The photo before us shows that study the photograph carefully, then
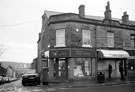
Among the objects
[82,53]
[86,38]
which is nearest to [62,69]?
[82,53]

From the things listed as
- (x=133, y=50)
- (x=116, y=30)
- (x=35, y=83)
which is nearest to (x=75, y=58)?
(x=35, y=83)

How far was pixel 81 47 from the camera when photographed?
21.5m

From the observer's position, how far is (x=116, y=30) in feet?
79.7

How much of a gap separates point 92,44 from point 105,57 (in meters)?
2.27

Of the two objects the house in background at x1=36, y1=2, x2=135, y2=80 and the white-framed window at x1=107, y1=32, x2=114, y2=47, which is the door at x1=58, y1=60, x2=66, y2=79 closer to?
the house in background at x1=36, y1=2, x2=135, y2=80

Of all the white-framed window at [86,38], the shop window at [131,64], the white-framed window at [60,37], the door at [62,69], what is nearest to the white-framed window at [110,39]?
the white-framed window at [86,38]

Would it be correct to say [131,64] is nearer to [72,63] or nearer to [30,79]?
[72,63]

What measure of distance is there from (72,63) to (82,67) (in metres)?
1.72

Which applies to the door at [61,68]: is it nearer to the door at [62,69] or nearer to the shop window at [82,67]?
the door at [62,69]

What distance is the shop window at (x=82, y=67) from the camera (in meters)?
21.3

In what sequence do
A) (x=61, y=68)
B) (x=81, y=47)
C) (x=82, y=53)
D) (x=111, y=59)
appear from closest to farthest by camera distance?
(x=82, y=53) < (x=61, y=68) < (x=81, y=47) < (x=111, y=59)

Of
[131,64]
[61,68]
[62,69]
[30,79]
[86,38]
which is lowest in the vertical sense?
[30,79]

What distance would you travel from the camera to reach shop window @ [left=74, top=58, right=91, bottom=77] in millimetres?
21297

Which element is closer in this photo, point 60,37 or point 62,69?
point 62,69
